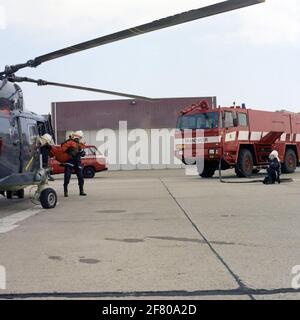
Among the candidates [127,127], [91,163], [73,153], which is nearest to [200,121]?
[91,163]

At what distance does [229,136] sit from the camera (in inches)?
832

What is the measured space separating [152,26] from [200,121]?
1426 cm

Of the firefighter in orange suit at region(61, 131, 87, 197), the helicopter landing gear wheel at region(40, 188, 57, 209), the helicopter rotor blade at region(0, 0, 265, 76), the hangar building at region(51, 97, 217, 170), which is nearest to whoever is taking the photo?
the helicopter rotor blade at region(0, 0, 265, 76)

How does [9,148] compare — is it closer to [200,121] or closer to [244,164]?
[200,121]

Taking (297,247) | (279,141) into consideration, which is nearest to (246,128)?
(279,141)

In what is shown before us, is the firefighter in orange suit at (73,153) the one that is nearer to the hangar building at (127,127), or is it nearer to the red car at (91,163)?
the red car at (91,163)

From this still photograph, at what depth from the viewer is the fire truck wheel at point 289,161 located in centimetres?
2488

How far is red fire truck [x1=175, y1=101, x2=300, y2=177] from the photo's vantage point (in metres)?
21.0

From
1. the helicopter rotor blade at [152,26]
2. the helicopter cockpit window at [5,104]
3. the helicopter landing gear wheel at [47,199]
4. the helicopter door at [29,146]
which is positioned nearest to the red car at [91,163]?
the helicopter door at [29,146]

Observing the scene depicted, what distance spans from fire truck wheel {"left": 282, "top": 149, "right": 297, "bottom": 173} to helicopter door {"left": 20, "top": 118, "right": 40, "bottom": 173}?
15.9 meters

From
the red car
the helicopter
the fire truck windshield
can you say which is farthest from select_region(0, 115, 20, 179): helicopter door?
the red car

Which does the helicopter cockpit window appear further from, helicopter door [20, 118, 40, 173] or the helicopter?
helicopter door [20, 118, 40, 173]
